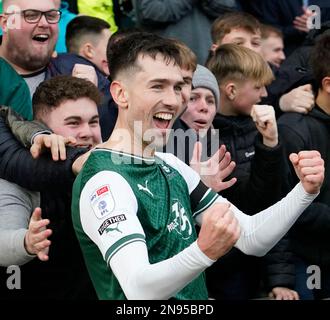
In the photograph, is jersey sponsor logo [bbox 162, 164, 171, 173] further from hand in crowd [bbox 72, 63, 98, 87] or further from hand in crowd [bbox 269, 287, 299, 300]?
hand in crowd [bbox 72, 63, 98, 87]

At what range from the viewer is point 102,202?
3908mm

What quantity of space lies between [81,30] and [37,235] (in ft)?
10.5

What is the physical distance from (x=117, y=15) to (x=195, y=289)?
4465mm

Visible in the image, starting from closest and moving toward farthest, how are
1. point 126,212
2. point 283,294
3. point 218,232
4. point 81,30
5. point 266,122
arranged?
point 218,232 → point 126,212 → point 266,122 → point 283,294 → point 81,30

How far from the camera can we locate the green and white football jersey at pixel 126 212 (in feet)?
12.7

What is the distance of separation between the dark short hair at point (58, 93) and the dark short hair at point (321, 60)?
58.5 inches

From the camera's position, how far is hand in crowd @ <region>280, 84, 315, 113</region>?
5.83 m

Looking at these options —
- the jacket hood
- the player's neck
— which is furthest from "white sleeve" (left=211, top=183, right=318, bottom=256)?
the jacket hood

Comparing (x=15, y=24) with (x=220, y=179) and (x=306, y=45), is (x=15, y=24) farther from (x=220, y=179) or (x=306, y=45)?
(x=306, y=45)

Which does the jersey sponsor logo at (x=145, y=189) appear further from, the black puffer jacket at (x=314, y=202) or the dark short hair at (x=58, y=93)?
the black puffer jacket at (x=314, y=202)

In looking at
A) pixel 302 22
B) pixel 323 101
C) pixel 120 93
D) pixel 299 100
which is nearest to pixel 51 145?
pixel 120 93

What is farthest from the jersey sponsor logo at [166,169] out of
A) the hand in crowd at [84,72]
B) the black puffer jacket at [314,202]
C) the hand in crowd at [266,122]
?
the hand in crowd at [84,72]

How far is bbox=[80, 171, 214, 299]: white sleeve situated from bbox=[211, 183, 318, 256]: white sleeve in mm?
680

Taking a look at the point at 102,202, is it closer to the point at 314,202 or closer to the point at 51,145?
the point at 51,145
